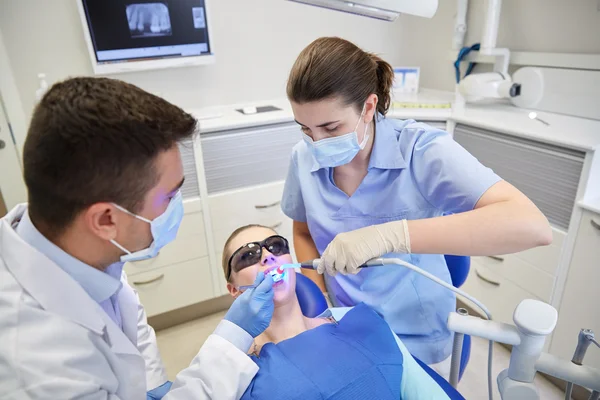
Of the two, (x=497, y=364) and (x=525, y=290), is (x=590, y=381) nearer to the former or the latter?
(x=525, y=290)

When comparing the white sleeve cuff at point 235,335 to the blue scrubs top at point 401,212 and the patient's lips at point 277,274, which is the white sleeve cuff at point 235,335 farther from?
the blue scrubs top at point 401,212

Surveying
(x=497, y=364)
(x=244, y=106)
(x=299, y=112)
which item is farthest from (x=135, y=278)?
(x=497, y=364)

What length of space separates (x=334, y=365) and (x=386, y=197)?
1.72 ft

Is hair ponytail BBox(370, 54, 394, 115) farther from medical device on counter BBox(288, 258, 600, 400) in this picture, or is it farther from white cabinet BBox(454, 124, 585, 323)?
white cabinet BBox(454, 124, 585, 323)

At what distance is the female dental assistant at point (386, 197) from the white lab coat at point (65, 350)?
16.4 inches

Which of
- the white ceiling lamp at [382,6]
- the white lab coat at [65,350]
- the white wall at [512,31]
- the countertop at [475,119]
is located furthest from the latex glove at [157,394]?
the white wall at [512,31]

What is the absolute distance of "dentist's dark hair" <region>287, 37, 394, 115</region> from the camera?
111cm

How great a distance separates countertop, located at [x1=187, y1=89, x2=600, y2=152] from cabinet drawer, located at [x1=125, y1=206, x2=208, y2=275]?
1.70 ft

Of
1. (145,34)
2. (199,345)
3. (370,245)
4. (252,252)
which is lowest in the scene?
(199,345)

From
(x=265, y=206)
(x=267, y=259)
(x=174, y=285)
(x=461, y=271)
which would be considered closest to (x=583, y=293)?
(x=461, y=271)

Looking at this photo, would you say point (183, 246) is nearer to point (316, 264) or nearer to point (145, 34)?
point (145, 34)

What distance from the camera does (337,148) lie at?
1.21 m

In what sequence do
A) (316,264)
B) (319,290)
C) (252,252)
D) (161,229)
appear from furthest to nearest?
(319,290) < (252,252) < (316,264) < (161,229)

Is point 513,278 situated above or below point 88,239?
below
